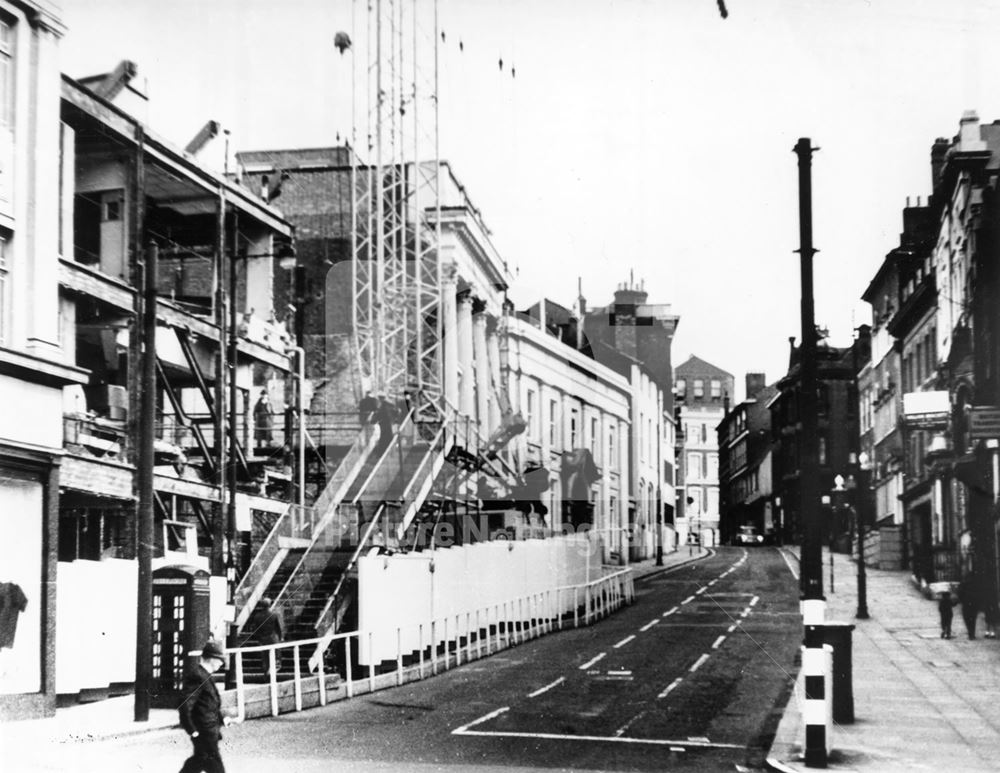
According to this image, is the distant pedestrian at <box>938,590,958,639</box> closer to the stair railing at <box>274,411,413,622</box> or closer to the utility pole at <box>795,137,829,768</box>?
the stair railing at <box>274,411,413,622</box>

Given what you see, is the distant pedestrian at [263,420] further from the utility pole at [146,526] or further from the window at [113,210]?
the utility pole at [146,526]

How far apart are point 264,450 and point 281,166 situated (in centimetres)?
635

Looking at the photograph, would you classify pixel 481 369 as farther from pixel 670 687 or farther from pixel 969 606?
pixel 969 606

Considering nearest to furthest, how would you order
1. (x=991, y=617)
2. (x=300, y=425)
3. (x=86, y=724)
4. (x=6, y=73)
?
(x=86, y=724), (x=6, y=73), (x=991, y=617), (x=300, y=425)

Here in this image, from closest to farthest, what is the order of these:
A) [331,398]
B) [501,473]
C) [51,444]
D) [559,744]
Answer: [559,744] < [51,444] < [501,473] < [331,398]

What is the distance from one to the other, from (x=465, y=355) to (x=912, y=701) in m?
12.9

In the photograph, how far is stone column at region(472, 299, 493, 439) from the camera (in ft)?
96.3

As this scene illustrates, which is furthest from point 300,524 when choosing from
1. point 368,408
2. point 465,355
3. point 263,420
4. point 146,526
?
point 146,526

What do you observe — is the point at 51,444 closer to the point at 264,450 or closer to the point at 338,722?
the point at 338,722

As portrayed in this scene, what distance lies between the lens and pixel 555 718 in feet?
58.4

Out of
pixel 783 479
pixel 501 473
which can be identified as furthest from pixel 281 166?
pixel 783 479

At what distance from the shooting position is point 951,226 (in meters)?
28.6

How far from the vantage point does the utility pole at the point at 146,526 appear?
17.0 m

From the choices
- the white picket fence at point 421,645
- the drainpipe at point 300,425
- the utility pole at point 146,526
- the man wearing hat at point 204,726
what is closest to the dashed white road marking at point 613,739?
the white picket fence at point 421,645
